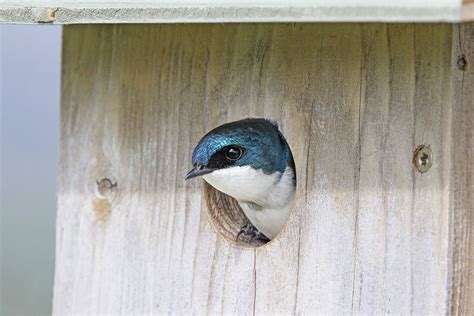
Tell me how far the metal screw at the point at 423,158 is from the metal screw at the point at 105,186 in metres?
0.70

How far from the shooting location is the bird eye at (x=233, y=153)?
2.47m

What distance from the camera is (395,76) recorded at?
217cm

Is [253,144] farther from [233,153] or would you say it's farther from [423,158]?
[423,158]

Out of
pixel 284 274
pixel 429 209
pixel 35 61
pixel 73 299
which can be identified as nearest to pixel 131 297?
pixel 73 299

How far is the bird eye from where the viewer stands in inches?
97.2

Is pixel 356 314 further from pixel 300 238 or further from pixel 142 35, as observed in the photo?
pixel 142 35

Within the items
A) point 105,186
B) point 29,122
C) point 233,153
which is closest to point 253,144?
point 233,153

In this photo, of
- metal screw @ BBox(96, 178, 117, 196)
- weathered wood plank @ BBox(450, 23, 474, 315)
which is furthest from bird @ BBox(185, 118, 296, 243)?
weathered wood plank @ BBox(450, 23, 474, 315)

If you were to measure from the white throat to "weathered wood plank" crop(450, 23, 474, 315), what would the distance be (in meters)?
0.48

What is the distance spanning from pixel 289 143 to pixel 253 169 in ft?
0.75

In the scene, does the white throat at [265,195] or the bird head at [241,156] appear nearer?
the bird head at [241,156]

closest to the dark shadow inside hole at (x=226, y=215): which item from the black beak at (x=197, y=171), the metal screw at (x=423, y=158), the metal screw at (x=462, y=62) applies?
the black beak at (x=197, y=171)

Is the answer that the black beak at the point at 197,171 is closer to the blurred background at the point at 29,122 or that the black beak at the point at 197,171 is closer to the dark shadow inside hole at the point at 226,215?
the dark shadow inside hole at the point at 226,215

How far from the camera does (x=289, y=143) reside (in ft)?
7.64
